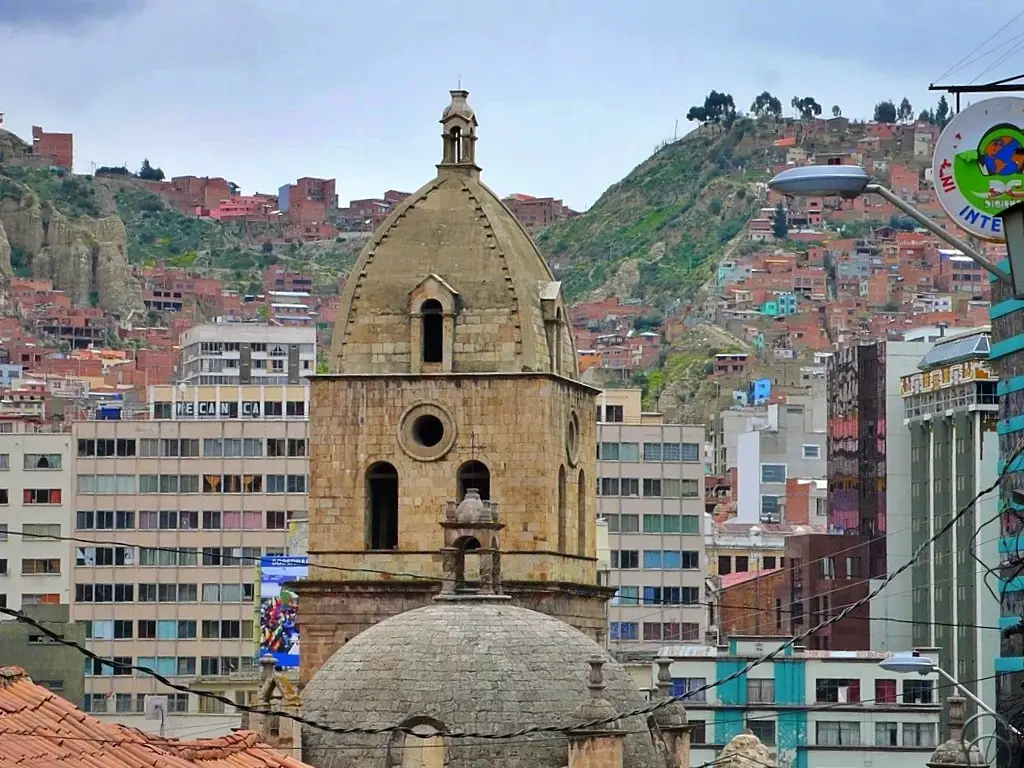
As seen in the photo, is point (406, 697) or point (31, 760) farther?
point (406, 697)

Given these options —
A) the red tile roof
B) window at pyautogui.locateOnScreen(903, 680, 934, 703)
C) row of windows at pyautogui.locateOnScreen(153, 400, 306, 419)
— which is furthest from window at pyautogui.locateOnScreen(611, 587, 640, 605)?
the red tile roof

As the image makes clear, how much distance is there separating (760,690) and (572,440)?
47.2 metres

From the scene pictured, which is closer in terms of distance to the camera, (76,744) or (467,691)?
(76,744)

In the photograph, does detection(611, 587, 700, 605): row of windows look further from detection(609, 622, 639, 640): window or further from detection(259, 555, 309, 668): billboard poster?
detection(259, 555, 309, 668): billboard poster

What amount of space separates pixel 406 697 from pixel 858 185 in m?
24.3

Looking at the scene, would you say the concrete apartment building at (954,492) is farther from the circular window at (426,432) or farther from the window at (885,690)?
the circular window at (426,432)

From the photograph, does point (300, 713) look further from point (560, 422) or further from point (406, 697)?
point (560, 422)

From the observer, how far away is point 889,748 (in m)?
109

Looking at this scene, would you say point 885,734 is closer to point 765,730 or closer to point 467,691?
point 765,730

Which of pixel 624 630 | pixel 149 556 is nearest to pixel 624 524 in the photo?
pixel 624 630

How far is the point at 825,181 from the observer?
3397 cm

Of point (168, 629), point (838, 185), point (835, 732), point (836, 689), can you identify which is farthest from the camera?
point (168, 629)

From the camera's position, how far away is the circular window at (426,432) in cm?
6512

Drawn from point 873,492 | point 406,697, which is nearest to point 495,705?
point 406,697
